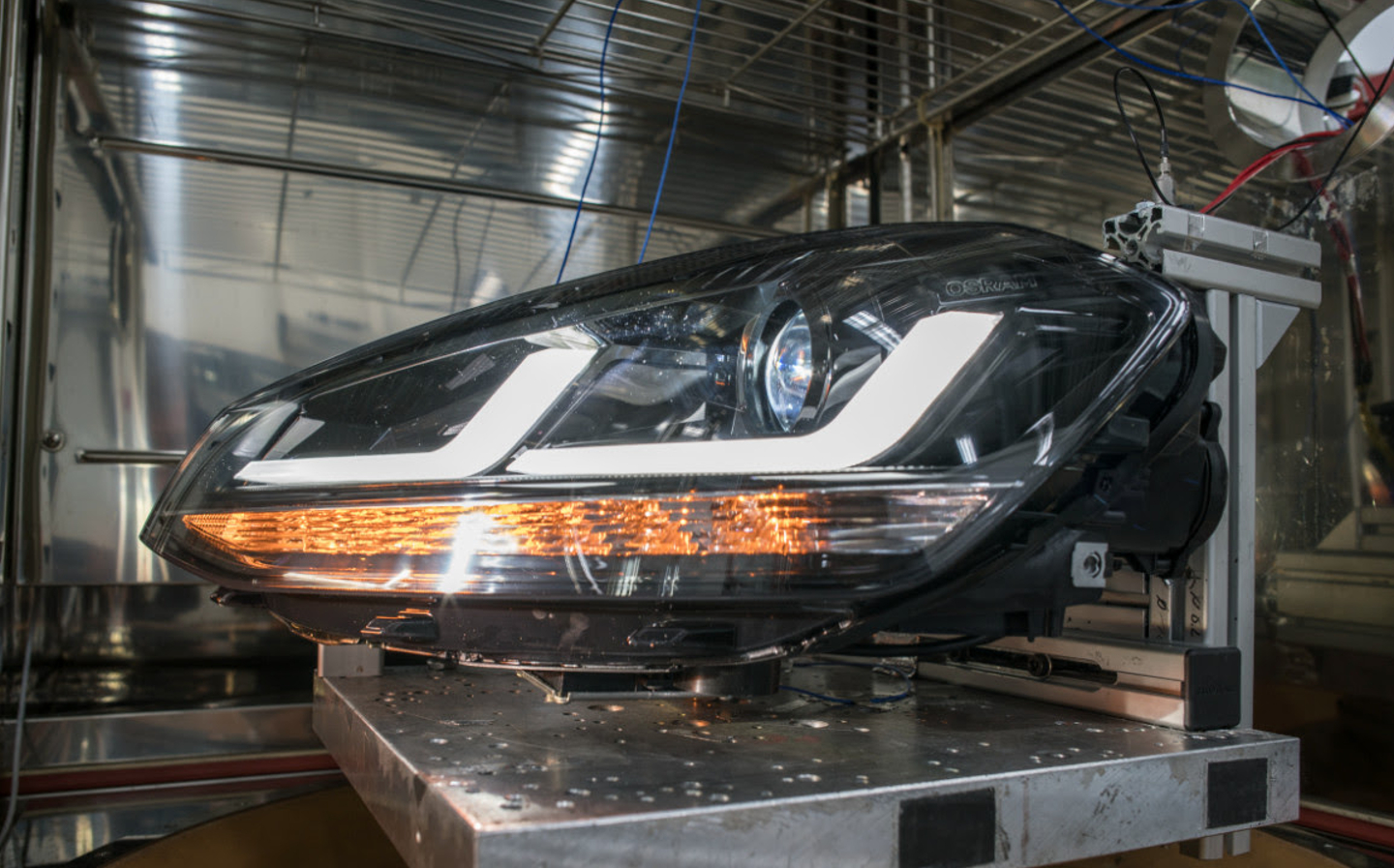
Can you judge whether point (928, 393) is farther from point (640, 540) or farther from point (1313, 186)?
point (1313, 186)

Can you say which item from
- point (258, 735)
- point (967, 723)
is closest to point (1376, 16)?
point (967, 723)

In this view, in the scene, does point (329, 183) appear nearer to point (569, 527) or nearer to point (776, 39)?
point (776, 39)

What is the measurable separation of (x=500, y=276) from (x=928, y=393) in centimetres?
133

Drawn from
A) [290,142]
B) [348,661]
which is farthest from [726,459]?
[290,142]

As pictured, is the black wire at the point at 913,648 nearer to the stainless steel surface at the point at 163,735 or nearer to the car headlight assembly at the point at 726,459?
the car headlight assembly at the point at 726,459

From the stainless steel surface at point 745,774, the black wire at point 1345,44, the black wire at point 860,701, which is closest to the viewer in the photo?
the stainless steel surface at point 745,774

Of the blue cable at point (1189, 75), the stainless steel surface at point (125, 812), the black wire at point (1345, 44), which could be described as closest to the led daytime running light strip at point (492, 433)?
the stainless steel surface at point (125, 812)

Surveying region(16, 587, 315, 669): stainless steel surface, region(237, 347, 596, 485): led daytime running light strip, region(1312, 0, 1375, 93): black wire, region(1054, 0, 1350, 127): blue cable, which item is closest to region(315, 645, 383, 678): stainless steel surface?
region(237, 347, 596, 485): led daytime running light strip

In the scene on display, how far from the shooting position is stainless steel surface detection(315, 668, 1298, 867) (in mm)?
558

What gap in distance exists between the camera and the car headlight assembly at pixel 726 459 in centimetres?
61

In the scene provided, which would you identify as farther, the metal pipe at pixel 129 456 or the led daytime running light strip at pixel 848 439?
the metal pipe at pixel 129 456

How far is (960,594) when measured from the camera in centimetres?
68

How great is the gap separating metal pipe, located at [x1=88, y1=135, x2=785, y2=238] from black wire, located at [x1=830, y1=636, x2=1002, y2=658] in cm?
100

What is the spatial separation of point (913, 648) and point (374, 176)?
4.44ft
